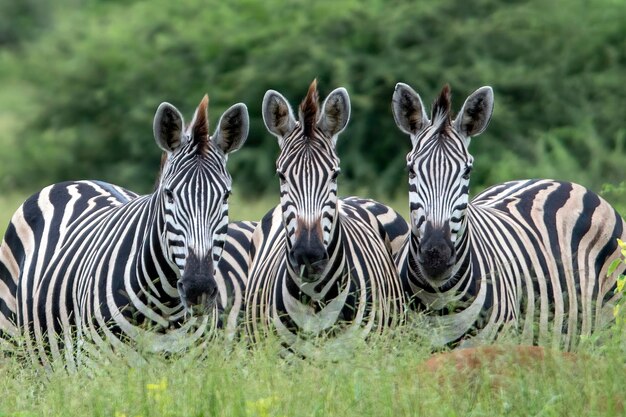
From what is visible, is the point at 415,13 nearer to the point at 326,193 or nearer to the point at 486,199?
the point at 486,199

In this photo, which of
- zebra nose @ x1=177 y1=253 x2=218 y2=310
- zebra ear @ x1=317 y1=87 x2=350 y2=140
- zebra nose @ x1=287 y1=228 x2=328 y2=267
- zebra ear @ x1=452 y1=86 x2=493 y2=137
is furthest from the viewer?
zebra ear @ x1=452 y1=86 x2=493 y2=137

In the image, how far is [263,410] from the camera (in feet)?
16.2

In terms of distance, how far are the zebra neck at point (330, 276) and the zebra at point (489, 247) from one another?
440mm

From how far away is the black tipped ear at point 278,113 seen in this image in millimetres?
7070

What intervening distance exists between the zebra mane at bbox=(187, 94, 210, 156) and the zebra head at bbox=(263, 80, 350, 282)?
0.53 metres

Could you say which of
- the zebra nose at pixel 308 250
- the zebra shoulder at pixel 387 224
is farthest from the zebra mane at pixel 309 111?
the zebra shoulder at pixel 387 224

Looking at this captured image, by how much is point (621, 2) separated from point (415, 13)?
11.0 feet

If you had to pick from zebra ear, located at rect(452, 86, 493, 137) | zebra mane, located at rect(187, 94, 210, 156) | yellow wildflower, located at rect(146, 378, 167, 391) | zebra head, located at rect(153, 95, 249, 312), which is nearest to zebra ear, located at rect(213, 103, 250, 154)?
zebra head, located at rect(153, 95, 249, 312)

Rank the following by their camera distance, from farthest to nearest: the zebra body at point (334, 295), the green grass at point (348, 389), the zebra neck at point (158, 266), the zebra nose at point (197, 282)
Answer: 1. the zebra body at point (334, 295)
2. the zebra neck at point (158, 266)
3. the zebra nose at point (197, 282)
4. the green grass at point (348, 389)

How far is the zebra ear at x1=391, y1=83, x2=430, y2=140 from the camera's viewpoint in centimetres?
732

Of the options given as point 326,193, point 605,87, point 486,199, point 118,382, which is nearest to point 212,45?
point 605,87

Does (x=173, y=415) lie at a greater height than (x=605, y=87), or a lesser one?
lesser

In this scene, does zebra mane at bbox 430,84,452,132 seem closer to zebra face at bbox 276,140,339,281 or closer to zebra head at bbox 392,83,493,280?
zebra head at bbox 392,83,493,280

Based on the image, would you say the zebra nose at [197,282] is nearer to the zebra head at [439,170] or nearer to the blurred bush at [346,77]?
the zebra head at [439,170]
